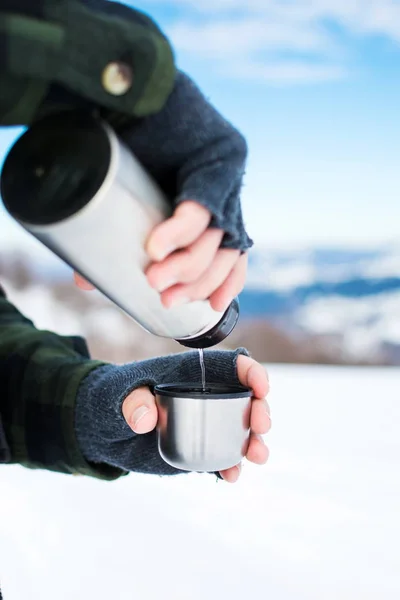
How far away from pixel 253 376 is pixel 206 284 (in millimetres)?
257

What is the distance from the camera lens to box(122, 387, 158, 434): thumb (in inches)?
25.8

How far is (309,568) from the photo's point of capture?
0.87 meters

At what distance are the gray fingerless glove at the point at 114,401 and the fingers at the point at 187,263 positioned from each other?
29 centimetres

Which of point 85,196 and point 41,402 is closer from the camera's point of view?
point 85,196

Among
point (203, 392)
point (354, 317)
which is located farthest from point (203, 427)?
point (354, 317)

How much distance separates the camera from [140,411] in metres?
0.66

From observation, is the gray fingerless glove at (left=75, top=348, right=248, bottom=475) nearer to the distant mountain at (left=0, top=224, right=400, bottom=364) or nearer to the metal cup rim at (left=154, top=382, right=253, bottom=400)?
the metal cup rim at (left=154, top=382, right=253, bottom=400)

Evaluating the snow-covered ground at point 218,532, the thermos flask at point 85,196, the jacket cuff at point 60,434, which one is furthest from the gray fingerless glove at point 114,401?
the thermos flask at point 85,196

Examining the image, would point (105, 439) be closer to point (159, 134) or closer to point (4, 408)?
point (4, 408)

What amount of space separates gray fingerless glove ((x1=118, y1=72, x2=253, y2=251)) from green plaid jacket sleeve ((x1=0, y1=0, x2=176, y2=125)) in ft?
0.08

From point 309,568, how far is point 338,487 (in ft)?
1.09

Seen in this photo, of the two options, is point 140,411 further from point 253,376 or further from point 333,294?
point 333,294

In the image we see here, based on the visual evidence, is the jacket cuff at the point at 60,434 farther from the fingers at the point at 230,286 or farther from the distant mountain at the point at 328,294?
the distant mountain at the point at 328,294

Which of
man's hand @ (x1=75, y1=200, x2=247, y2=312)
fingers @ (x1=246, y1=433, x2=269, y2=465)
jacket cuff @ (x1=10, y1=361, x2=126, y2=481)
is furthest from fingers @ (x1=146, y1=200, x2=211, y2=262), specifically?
jacket cuff @ (x1=10, y1=361, x2=126, y2=481)
